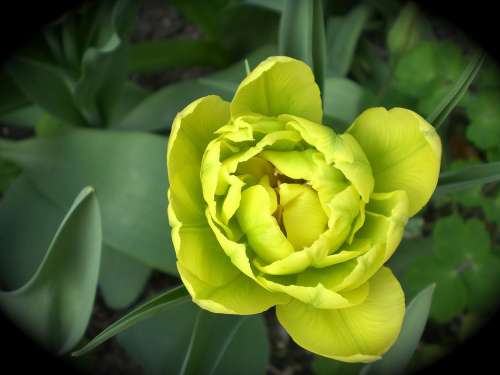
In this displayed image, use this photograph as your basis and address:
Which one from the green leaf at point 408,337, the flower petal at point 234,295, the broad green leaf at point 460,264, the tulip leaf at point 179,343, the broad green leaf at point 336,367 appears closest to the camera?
the flower petal at point 234,295

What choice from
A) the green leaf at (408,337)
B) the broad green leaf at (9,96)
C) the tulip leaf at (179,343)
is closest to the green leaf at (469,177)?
the green leaf at (408,337)

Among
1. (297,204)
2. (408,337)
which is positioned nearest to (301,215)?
(297,204)

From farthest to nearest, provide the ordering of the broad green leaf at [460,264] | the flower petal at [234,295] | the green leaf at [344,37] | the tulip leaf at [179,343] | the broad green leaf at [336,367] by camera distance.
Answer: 1. the green leaf at [344,37]
2. the broad green leaf at [460,264]
3. the tulip leaf at [179,343]
4. the broad green leaf at [336,367]
5. the flower petal at [234,295]

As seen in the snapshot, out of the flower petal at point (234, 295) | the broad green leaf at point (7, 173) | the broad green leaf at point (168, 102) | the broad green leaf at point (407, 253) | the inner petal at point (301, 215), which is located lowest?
the broad green leaf at point (407, 253)

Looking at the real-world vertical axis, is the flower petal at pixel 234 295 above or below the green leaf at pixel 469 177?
below

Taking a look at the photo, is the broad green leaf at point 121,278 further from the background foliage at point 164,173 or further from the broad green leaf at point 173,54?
the broad green leaf at point 173,54

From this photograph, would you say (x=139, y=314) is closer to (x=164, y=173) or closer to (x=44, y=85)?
(x=164, y=173)

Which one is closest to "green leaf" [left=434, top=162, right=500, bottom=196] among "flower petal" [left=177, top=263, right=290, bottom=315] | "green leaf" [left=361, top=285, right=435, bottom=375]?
"green leaf" [left=361, top=285, right=435, bottom=375]
